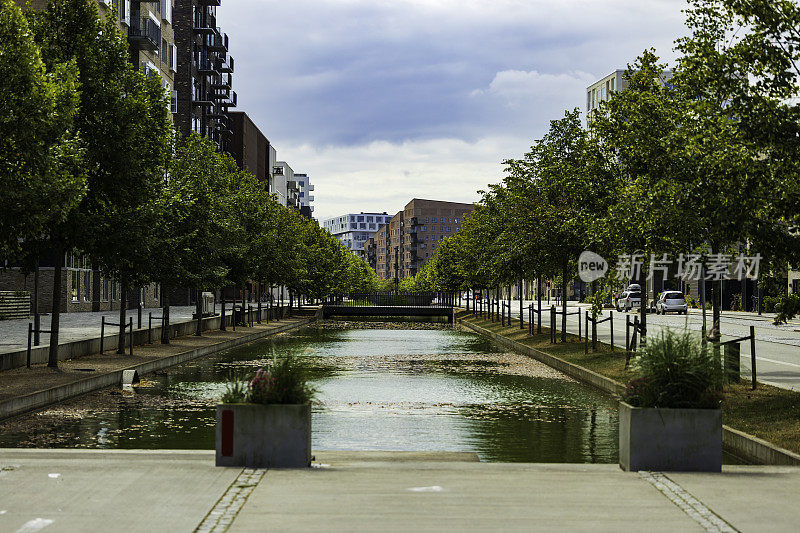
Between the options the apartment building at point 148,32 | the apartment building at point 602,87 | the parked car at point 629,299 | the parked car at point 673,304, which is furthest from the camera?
the apartment building at point 602,87

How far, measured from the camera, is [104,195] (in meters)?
22.8

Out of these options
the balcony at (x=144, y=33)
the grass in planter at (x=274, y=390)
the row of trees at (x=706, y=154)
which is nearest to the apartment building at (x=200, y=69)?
the balcony at (x=144, y=33)

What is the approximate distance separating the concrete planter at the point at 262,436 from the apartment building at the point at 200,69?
7602cm

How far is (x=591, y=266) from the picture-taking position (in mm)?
27375

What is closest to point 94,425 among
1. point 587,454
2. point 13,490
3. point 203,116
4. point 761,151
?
point 13,490

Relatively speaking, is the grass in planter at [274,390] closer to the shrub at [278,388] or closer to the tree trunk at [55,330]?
the shrub at [278,388]

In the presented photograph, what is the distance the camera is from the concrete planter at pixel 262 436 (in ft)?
30.5

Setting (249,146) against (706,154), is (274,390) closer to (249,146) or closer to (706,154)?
(706,154)

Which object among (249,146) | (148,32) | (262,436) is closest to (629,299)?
(148,32)

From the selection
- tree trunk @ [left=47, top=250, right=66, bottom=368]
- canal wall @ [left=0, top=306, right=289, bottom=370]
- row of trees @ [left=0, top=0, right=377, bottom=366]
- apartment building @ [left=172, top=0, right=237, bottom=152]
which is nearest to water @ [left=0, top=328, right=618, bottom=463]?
tree trunk @ [left=47, top=250, right=66, bottom=368]

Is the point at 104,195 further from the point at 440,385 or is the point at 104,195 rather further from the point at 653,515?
the point at 653,515

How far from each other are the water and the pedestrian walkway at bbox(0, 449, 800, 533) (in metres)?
2.00

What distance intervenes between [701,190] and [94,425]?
36.3 ft

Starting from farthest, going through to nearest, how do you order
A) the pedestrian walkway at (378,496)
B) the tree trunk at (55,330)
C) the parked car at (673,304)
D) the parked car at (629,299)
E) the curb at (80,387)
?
1. the parked car at (629,299)
2. the parked car at (673,304)
3. the tree trunk at (55,330)
4. the curb at (80,387)
5. the pedestrian walkway at (378,496)
